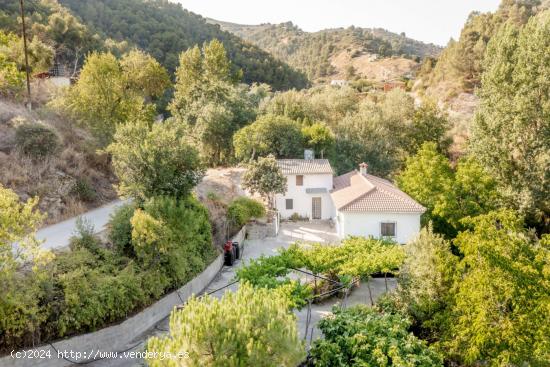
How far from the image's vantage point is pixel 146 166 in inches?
670

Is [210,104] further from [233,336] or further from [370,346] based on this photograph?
[233,336]

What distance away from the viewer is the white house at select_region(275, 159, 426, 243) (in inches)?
934

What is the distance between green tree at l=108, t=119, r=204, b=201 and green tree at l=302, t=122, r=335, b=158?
18.7 m

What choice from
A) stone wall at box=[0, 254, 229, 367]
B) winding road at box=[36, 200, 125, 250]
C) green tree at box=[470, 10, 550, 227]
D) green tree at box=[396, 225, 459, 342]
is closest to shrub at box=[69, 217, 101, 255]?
winding road at box=[36, 200, 125, 250]

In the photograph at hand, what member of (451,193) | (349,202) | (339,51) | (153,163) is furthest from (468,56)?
(339,51)

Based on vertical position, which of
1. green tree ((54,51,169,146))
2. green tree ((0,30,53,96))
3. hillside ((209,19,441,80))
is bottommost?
green tree ((54,51,169,146))

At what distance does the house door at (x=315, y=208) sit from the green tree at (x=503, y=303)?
17883mm

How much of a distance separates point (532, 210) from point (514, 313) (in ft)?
59.9

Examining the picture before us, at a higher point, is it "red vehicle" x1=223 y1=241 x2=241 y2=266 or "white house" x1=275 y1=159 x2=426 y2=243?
"white house" x1=275 y1=159 x2=426 y2=243

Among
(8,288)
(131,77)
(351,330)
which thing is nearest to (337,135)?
(131,77)

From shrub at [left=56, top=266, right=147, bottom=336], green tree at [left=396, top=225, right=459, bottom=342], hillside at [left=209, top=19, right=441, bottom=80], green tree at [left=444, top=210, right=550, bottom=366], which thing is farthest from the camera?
hillside at [left=209, top=19, right=441, bottom=80]

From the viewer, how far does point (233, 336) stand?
8.05 meters

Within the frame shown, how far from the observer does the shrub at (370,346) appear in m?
11.1

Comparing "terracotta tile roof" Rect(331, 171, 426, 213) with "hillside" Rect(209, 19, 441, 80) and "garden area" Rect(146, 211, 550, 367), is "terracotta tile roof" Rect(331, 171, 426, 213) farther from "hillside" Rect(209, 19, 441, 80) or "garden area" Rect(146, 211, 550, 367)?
"hillside" Rect(209, 19, 441, 80)
